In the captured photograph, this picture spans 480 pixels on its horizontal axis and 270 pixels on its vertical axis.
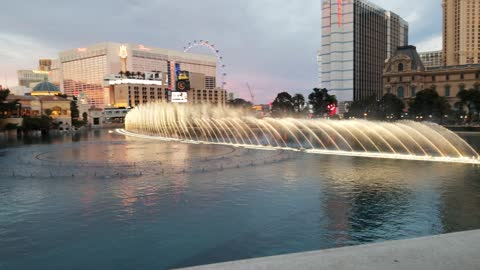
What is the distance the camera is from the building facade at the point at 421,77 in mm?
136500

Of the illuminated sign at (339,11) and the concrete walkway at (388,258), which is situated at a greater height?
the illuminated sign at (339,11)

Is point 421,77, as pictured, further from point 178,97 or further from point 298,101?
point 178,97

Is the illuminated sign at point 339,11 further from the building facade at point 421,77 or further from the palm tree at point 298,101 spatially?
the palm tree at point 298,101

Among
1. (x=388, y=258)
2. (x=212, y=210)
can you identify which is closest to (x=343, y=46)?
(x=212, y=210)

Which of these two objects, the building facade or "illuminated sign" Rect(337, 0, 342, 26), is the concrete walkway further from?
"illuminated sign" Rect(337, 0, 342, 26)

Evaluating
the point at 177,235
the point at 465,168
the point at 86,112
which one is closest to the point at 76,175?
the point at 177,235

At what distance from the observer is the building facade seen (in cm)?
13650

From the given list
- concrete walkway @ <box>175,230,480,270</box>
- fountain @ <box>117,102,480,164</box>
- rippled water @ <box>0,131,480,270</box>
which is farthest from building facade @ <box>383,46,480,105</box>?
concrete walkway @ <box>175,230,480,270</box>

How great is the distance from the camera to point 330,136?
Answer: 69688 mm

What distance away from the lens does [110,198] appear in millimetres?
20438

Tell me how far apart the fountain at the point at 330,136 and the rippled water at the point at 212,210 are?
10.9 metres

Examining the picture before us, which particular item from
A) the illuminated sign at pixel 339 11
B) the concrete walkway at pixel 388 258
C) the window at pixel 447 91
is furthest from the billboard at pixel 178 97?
the concrete walkway at pixel 388 258

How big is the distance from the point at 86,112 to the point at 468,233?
21019 cm

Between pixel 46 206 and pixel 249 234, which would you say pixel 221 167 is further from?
pixel 249 234
